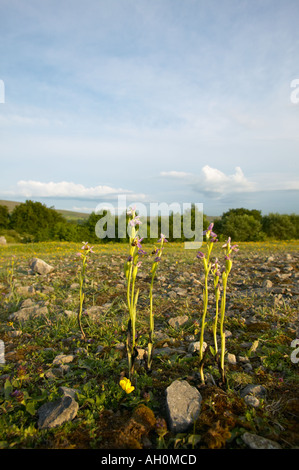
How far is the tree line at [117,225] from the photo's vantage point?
28.5 meters

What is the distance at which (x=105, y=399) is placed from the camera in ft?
8.43

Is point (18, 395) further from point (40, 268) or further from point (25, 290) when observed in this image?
point (40, 268)

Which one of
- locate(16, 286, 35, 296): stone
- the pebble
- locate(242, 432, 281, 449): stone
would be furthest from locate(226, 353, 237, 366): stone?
locate(16, 286, 35, 296): stone

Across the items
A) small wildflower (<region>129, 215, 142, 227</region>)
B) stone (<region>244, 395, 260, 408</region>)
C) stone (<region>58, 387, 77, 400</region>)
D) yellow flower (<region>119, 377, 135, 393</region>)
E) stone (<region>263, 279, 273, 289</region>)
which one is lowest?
stone (<region>58, 387, 77, 400</region>)

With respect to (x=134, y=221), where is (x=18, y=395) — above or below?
below

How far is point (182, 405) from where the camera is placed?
2.37 m

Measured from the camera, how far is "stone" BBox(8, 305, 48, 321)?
14.6ft

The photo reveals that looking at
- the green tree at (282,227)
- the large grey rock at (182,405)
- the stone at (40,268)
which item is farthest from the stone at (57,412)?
the green tree at (282,227)

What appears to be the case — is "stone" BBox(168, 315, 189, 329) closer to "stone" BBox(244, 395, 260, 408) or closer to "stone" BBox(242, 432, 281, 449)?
"stone" BBox(244, 395, 260, 408)

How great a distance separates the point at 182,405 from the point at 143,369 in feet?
2.31

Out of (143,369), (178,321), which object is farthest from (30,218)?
(143,369)

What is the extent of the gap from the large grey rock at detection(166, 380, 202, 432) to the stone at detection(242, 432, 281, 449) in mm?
410

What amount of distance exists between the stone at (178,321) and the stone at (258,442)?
194cm

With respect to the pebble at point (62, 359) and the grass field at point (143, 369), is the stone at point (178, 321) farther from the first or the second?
the pebble at point (62, 359)
